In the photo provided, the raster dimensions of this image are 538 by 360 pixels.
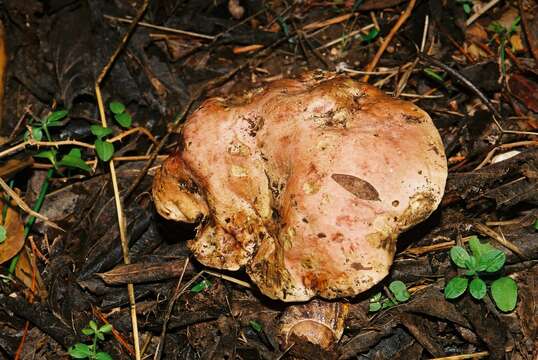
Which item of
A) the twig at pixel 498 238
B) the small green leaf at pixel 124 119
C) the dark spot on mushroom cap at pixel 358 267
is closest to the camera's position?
the dark spot on mushroom cap at pixel 358 267

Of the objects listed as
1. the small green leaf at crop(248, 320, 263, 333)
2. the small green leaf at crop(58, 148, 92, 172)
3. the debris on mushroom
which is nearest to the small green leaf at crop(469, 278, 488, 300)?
the debris on mushroom

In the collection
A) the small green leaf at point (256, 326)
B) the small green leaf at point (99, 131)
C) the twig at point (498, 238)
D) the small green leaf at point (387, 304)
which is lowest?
the small green leaf at point (256, 326)

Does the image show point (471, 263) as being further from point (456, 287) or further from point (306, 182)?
point (306, 182)

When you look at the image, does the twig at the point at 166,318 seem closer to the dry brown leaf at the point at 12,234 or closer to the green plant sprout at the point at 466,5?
the dry brown leaf at the point at 12,234

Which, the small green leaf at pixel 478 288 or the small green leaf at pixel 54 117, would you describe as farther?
the small green leaf at pixel 54 117

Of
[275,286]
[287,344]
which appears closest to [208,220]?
[275,286]

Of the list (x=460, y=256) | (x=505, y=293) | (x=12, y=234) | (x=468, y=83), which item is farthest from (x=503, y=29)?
(x=12, y=234)

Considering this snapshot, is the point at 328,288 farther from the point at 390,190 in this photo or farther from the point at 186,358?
the point at 186,358

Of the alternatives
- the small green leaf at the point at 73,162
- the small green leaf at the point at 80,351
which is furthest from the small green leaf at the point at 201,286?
the small green leaf at the point at 73,162
